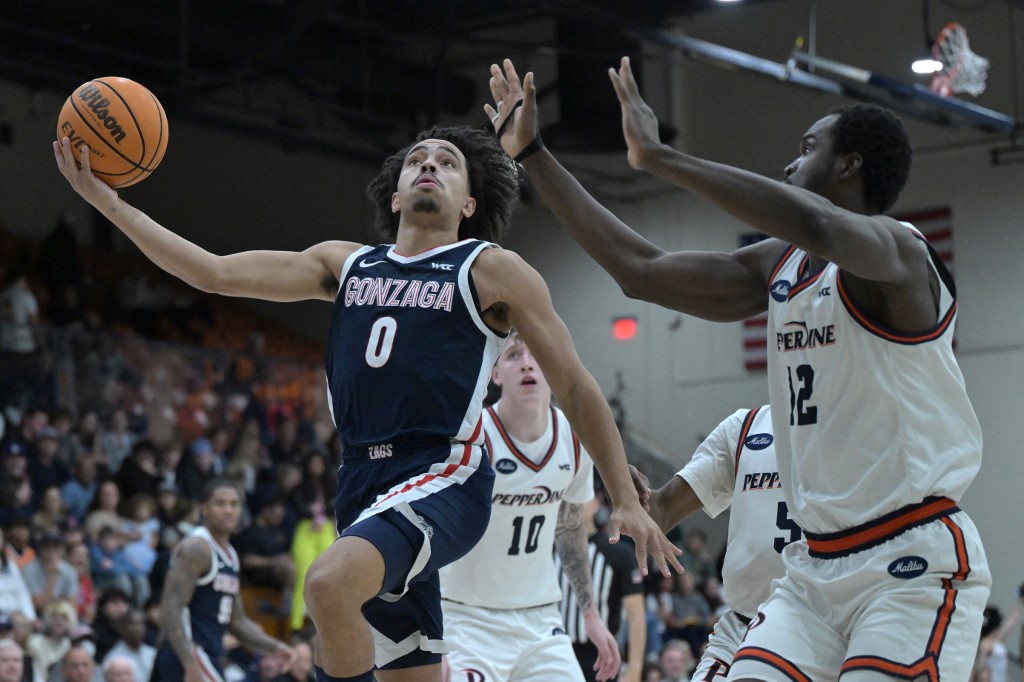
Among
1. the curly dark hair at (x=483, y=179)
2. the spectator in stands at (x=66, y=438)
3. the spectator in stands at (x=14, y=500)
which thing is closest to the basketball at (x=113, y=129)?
the curly dark hair at (x=483, y=179)

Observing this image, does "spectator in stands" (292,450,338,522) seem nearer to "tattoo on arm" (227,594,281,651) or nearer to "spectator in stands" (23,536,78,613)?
"spectator in stands" (23,536,78,613)

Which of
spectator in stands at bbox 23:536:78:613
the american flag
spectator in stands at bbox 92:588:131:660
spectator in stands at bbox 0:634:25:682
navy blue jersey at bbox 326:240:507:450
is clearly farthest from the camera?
the american flag

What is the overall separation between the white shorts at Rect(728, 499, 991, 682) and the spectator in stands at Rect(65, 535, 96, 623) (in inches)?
366

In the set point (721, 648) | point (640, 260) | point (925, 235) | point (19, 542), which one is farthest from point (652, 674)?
point (925, 235)

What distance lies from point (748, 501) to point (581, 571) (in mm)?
2048

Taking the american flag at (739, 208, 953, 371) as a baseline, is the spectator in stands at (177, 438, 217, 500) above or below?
below

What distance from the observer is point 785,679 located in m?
3.81

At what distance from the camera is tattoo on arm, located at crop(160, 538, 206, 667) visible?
8.83 meters

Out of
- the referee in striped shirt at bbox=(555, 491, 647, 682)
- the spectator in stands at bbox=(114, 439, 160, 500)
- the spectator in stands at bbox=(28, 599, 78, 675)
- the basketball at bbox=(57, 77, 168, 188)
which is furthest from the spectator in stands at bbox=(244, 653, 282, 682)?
the basketball at bbox=(57, 77, 168, 188)

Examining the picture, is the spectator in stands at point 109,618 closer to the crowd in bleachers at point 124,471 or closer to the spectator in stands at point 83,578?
the crowd in bleachers at point 124,471

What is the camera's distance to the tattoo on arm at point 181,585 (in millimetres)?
8828

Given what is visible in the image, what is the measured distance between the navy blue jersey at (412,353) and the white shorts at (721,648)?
4.53 ft

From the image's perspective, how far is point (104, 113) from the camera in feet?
17.2

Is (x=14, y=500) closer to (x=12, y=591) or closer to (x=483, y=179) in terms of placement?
(x=12, y=591)
